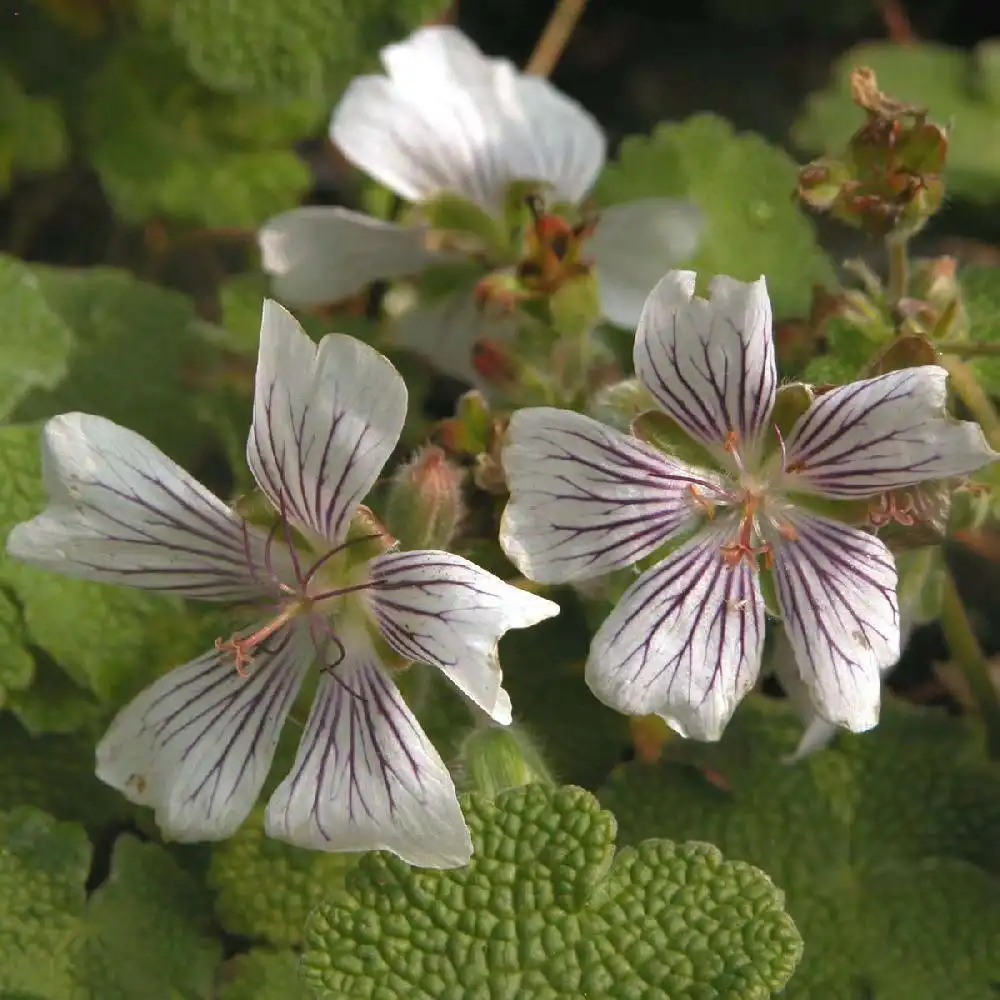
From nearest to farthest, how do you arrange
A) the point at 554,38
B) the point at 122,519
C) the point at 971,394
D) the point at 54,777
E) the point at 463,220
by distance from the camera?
the point at 122,519
the point at 971,394
the point at 54,777
the point at 463,220
the point at 554,38

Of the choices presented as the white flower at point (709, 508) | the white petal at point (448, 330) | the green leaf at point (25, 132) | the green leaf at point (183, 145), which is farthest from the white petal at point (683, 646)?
the green leaf at point (25, 132)

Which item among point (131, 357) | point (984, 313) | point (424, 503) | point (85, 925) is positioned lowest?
point (85, 925)

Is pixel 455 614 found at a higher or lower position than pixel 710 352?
lower

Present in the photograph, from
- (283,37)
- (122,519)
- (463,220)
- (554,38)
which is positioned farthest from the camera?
(554,38)

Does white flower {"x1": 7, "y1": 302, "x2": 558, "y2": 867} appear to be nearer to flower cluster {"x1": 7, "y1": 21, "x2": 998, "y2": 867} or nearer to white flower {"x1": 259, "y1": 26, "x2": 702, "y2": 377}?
flower cluster {"x1": 7, "y1": 21, "x2": 998, "y2": 867}

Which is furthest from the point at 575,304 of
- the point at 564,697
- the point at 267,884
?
the point at 267,884

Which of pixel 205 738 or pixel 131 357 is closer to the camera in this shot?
pixel 205 738

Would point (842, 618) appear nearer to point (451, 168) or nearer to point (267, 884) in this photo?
point (267, 884)

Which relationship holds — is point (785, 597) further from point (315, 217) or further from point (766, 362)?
point (315, 217)
